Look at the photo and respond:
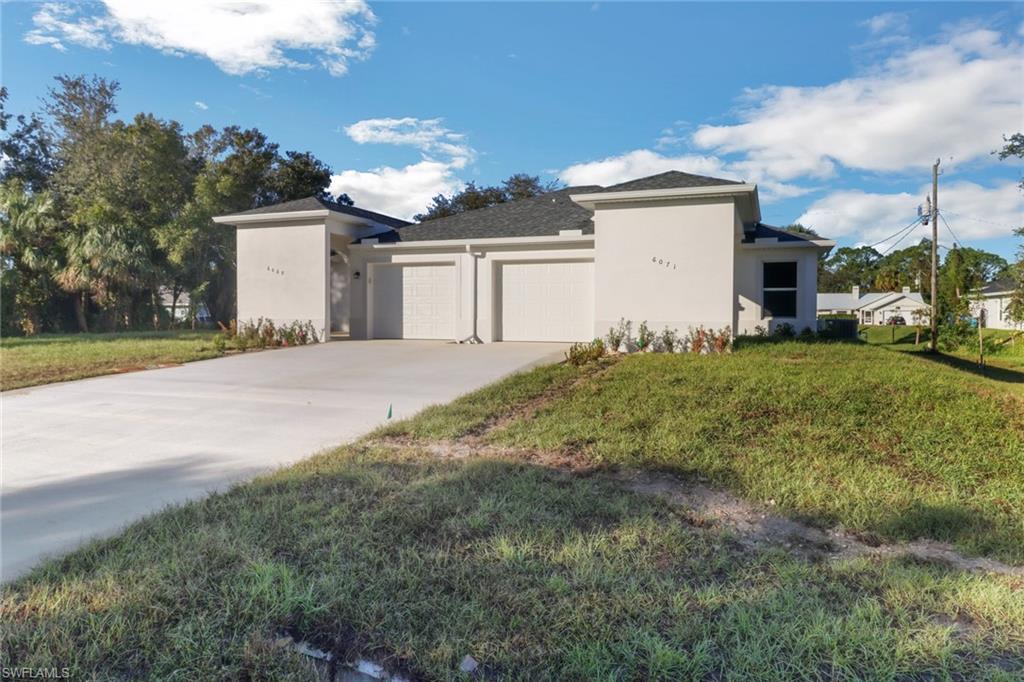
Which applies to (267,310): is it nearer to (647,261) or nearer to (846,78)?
(647,261)

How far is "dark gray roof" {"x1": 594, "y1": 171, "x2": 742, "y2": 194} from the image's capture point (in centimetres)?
1157

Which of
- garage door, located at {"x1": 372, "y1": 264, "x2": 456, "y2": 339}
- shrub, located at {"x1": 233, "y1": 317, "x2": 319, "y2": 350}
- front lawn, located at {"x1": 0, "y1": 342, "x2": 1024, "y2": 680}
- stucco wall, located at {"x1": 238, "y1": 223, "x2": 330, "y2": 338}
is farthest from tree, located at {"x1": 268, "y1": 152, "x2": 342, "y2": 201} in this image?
front lawn, located at {"x1": 0, "y1": 342, "x2": 1024, "y2": 680}

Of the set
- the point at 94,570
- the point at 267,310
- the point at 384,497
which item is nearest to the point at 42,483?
the point at 94,570

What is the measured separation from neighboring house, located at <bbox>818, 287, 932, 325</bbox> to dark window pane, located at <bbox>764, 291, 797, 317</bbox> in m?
35.8

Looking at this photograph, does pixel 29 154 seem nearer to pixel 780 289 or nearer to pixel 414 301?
pixel 414 301

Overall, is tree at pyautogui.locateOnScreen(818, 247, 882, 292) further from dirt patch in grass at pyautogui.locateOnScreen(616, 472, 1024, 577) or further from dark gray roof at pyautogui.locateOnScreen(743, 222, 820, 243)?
dirt patch in grass at pyautogui.locateOnScreen(616, 472, 1024, 577)

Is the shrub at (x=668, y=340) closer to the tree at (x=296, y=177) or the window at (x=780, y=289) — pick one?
the window at (x=780, y=289)

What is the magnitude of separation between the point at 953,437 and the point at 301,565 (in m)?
6.05

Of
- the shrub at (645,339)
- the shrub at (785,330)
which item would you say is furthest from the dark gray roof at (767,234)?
the shrub at (645,339)

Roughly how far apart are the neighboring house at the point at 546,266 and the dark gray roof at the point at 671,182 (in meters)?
0.05

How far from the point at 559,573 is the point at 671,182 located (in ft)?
35.4

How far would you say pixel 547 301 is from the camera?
1428 centimetres

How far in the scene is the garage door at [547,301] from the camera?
1393 centimetres

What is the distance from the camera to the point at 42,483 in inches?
173
